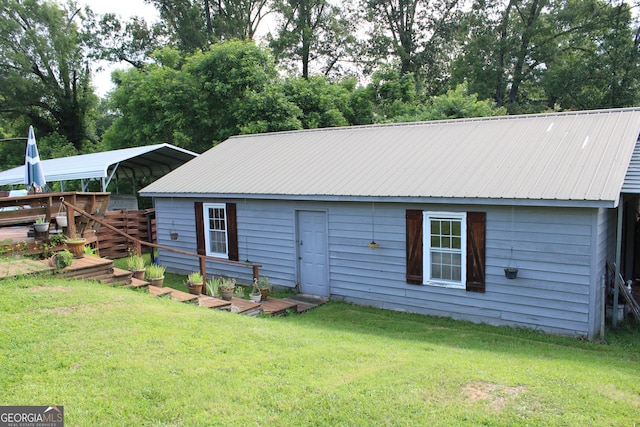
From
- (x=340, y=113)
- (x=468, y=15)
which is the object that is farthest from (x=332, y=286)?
(x=468, y=15)

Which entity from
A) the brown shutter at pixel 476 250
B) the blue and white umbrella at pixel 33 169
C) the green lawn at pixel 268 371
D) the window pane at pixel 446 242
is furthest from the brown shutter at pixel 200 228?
the brown shutter at pixel 476 250

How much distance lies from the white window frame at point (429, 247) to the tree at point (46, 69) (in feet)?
112

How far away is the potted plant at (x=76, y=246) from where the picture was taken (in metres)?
8.33

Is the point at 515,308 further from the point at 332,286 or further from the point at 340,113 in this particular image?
the point at 340,113

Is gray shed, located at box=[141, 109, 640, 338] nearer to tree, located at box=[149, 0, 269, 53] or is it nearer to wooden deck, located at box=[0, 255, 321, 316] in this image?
wooden deck, located at box=[0, 255, 321, 316]

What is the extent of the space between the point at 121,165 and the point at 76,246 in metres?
11.9

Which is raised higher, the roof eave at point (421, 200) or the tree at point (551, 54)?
the tree at point (551, 54)

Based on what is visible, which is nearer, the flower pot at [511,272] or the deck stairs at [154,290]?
the flower pot at [511,272]

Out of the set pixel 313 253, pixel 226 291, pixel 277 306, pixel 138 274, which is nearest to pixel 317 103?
pixel 313 253

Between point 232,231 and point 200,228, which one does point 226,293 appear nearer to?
point 232,231

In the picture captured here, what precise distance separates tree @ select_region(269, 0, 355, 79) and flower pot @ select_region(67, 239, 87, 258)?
91.9ft

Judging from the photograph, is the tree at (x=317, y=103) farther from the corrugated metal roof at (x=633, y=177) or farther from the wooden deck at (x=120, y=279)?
the corrugated metal roof at (x=633, y=177)

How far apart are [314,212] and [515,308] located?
464 cm

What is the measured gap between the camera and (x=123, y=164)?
1908 centimetres
